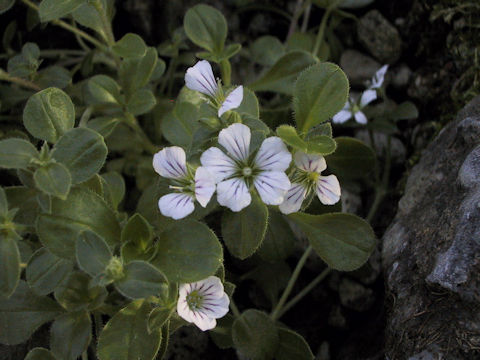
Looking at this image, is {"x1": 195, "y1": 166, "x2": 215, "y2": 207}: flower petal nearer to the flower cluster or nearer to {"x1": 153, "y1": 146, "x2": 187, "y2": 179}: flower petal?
{"x1": 153, "y1": 146, "x2": 187, "y2": 179}: flower petal

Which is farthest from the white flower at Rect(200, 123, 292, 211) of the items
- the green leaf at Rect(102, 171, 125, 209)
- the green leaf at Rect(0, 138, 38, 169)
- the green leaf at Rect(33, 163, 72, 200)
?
the green leaf at Rect(102, 171, 125, 209)

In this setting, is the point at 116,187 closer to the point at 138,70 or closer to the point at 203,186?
the point at 138,70

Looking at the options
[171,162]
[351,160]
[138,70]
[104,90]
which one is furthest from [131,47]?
[351,160]

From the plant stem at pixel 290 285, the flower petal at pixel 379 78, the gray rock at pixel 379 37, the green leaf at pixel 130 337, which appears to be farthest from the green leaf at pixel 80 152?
the gray rock at pixel 379 37

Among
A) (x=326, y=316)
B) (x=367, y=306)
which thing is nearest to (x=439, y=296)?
(x=367, y=306)

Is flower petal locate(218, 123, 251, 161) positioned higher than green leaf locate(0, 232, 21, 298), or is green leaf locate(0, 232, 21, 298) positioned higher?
flower petal locate(218, 123, 251, 161)

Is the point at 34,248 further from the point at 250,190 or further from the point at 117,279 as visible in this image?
the point at 250,190
